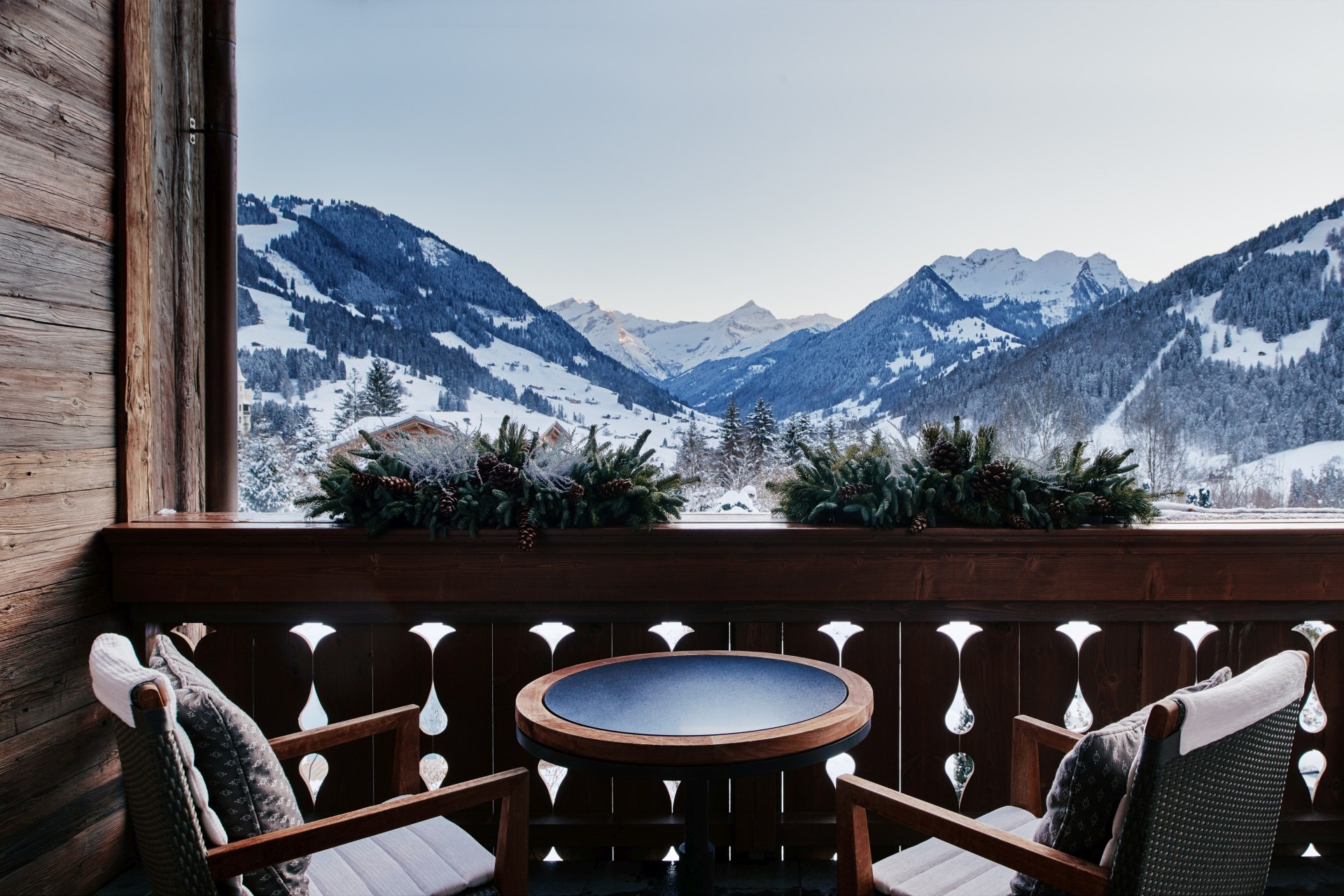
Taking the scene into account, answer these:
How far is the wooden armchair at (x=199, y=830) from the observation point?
1.22 meters

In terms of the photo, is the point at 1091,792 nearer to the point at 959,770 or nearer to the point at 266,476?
the point at 959,770

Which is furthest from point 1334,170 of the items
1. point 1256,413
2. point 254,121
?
point 254,121

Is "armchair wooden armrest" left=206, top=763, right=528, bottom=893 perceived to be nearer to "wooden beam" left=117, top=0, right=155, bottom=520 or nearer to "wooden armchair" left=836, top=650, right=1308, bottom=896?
"wooden armchair" left=836, top=650, right=1308, bottom=896

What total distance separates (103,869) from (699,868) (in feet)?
5.90

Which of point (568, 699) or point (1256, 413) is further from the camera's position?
point (1256, 413)

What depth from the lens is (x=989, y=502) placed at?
7.38ft

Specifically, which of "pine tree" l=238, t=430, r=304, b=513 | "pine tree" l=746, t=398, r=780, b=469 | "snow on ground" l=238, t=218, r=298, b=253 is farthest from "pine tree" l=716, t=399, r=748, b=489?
"snow on ground" l=238, t=218, r=298, b=253

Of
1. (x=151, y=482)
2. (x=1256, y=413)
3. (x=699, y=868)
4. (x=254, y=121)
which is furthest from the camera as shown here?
(x=254, y=121)

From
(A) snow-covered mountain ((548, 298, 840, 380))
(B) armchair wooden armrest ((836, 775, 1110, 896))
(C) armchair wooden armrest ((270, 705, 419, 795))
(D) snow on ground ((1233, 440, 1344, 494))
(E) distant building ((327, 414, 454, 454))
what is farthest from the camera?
(A) snow-covered mountain ((548, 298, 840, 380))

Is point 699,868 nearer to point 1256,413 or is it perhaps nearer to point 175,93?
point 1256,413

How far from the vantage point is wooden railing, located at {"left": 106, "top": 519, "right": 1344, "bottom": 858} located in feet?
7.32

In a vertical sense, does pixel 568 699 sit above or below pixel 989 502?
below

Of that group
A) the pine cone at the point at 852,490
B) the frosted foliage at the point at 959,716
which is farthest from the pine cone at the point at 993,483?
the frosted foliage at the point at 959,716

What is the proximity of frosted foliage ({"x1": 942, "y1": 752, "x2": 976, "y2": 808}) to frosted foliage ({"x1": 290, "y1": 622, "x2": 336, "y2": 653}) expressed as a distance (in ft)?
5.97
